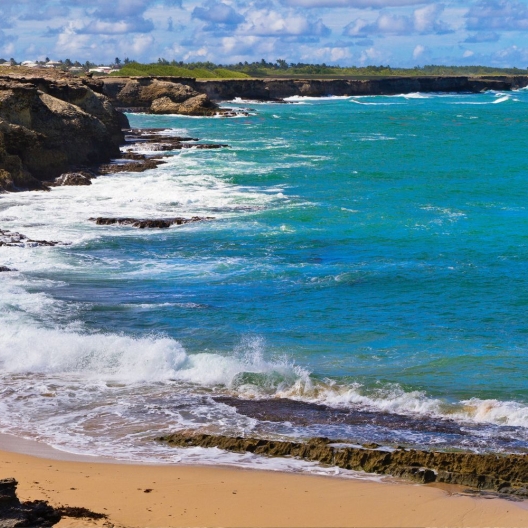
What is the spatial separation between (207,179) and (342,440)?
2841 centimetres

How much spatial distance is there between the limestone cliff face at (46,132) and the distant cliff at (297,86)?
3436cm

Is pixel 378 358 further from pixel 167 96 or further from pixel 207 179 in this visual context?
pixel 167 96

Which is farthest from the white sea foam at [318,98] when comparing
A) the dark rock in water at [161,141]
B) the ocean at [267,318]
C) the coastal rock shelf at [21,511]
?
the coastal rock shelf at [21,511]

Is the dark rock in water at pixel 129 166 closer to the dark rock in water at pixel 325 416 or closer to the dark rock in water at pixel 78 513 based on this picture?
the dark rock in water at pixel 325 416

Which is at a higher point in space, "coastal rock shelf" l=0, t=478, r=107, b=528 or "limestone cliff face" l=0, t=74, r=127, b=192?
"limestone cliff face" l=0, t=74, r=127, b=192

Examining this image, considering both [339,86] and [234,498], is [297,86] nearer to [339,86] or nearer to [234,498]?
[339,86]

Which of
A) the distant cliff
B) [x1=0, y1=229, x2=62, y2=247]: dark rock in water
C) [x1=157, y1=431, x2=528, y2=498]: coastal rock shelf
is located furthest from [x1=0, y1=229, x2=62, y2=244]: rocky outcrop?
the distant cliff

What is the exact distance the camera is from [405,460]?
11664 millimetres

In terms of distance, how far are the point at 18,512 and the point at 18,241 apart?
18222 mm

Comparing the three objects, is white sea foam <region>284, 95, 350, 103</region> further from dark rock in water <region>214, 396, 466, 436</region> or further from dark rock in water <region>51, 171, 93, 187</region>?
dark rock in water <region>214, 396, 466, 436</region>

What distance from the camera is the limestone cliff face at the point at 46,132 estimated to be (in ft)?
115

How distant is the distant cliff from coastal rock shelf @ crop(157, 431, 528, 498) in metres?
70.3

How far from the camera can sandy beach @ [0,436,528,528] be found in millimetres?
9805

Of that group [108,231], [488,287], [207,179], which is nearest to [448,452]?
[488,287]
